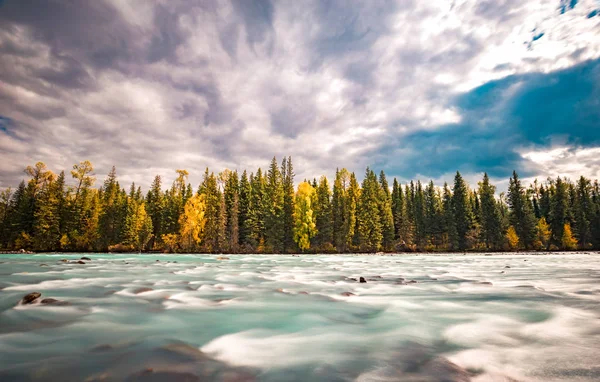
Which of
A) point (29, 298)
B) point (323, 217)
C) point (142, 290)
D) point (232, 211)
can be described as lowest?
point (142, 290)

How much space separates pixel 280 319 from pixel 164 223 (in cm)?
6144

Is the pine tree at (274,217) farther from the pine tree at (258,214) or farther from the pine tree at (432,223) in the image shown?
the pine tree at (432,223)

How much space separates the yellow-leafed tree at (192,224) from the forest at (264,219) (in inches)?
7.2

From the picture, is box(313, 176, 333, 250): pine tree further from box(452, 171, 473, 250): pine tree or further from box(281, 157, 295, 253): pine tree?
box(452, 171, 473, 250): pine tree

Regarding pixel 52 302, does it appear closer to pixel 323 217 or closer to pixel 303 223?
pixel 303 223

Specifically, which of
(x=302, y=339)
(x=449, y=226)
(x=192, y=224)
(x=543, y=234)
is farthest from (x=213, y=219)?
(x=543, y=234)

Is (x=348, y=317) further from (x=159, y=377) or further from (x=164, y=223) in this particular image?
(x=164, y=223)

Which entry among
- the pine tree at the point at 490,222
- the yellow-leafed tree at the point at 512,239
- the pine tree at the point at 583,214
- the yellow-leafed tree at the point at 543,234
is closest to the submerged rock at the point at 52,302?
the pine tree at the point at 490,222

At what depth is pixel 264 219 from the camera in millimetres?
56562

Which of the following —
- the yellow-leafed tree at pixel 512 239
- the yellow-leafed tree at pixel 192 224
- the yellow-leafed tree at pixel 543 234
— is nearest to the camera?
the yellow-leafed tree at pixel 192 224

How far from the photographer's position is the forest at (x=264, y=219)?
5256 centimetres

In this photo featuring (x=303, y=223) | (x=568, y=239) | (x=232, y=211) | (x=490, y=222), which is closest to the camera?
(x=303, y=223)

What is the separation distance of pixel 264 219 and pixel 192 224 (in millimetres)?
12992

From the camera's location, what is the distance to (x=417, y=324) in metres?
3.62
